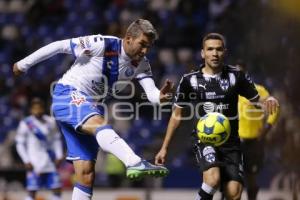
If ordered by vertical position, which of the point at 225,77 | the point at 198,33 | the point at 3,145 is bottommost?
the point at 3,145

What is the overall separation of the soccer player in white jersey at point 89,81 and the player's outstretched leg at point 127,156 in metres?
0.25

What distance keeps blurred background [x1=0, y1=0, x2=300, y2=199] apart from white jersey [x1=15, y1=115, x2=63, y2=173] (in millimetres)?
1795

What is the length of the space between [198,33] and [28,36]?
399 centimetres

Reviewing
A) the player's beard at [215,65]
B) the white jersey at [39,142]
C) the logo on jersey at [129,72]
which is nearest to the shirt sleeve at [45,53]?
the logo on jersey at [129,72]

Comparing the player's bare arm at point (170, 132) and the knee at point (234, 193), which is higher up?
the player's bare arm at point (170, 132)

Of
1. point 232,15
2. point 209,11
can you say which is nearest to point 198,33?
point 209,11

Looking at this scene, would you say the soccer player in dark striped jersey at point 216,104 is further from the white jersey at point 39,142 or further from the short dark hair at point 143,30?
the white jersey at point 39,142

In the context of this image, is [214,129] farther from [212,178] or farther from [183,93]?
[183,93]

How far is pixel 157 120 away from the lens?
52.2ft

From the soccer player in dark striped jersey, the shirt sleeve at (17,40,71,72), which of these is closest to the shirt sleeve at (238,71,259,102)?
the soccer player in dark striped jersey

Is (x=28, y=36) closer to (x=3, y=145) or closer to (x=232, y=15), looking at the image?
(x=3, y=145)

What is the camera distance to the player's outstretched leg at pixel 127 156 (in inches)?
272

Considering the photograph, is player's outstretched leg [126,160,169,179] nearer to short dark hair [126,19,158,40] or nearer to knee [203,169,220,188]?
knee [203,169,220,188]

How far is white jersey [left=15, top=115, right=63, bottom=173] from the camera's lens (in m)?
13.1
